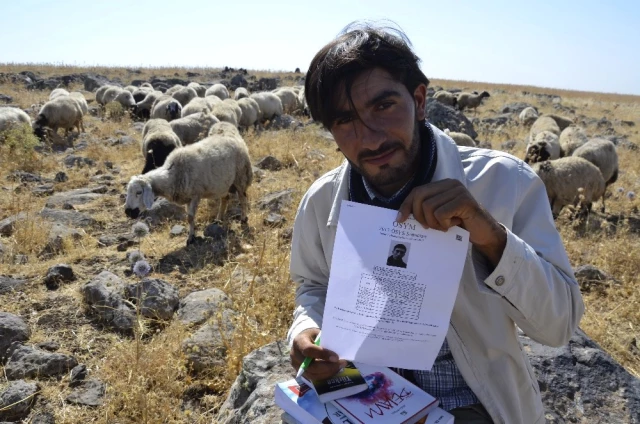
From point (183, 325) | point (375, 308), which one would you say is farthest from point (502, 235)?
point (183, 325)

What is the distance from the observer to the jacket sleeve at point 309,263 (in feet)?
7.01

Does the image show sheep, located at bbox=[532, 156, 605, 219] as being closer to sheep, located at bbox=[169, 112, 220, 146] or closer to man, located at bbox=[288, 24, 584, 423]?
man, located at bbox=[288, 24, 584, 423]

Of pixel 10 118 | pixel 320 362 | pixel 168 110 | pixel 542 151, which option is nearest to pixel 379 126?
pixel 320 362

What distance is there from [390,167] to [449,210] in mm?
503

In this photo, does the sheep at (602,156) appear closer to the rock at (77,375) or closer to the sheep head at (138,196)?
the sheep head at (138,196)

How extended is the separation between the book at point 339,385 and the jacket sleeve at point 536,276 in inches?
23.2

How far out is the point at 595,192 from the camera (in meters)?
8.51

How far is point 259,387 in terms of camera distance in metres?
2.62

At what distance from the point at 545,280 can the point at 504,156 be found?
561mm

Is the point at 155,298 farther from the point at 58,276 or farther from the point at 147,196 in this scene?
the point at 147,196

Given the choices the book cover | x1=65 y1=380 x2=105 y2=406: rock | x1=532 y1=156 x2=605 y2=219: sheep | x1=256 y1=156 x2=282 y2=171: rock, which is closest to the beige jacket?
the book cover

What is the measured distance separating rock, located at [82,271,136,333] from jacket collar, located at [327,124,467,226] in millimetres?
3422

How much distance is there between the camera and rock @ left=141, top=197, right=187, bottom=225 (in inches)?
317

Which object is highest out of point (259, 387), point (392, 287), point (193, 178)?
point (392, 287)
